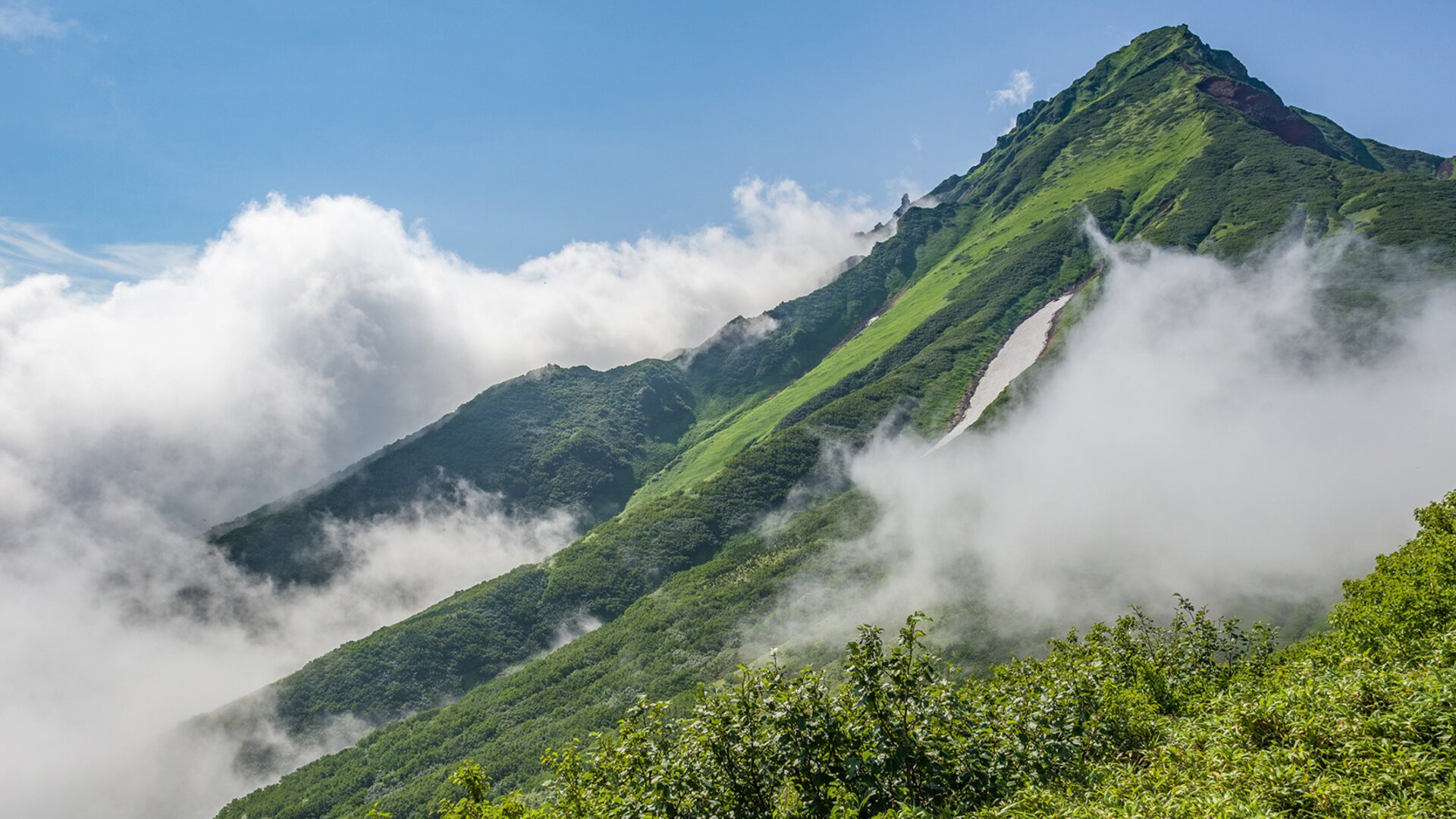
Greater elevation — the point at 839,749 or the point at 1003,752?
the point at 839,749

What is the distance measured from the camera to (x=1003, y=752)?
706 inches

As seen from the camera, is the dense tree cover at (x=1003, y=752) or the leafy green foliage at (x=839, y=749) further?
the leafy green foliage at (x=839, y=749)

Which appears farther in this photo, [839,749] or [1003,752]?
[1003,752]

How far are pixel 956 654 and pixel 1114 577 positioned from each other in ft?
161

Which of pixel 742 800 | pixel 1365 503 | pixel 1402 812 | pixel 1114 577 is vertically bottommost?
pixel 1365 503

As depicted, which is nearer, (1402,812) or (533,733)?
(1402,812)

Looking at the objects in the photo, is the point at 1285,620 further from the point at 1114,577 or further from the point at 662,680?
the point at 662,680

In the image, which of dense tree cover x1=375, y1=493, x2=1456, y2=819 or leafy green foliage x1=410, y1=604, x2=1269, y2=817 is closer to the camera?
dense tree cover x1=375, y1=493, x2=1456, y2=819

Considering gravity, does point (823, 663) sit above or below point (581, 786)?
below

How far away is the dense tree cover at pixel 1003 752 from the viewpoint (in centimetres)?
1331

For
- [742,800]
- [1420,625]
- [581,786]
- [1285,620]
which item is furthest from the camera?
[1285,620]

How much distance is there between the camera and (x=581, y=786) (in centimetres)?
2048

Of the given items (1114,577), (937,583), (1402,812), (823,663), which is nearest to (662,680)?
(823,663)

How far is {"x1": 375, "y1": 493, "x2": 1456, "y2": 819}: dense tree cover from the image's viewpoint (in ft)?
43.7
